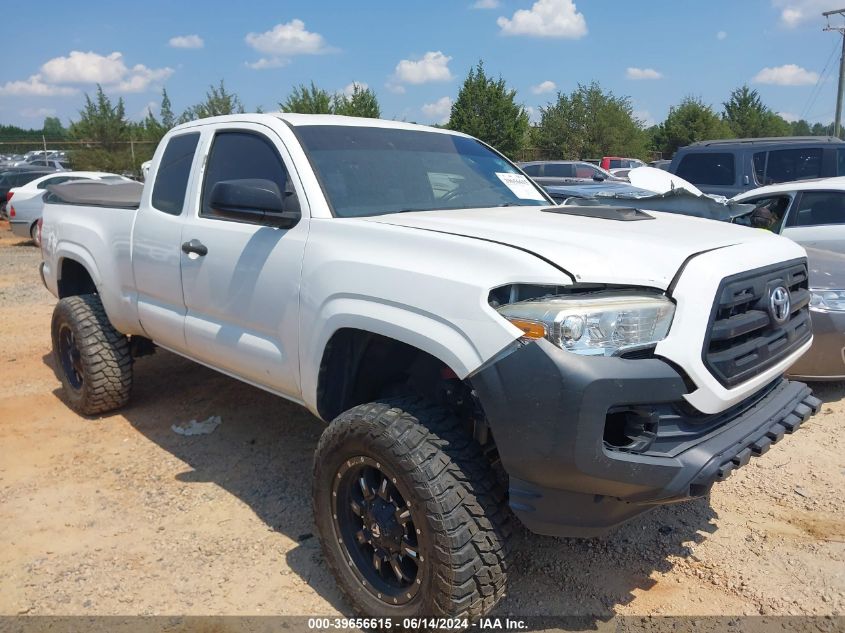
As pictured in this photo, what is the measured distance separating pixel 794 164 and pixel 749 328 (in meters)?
8.73

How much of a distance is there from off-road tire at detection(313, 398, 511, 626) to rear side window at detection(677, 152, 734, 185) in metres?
9.03

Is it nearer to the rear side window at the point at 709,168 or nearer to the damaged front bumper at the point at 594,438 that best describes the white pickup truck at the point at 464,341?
the damaged front bumper at the point at 594,438

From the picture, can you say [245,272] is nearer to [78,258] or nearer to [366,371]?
[366,371]

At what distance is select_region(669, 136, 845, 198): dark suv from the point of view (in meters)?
9.72

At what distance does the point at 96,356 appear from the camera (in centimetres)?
483

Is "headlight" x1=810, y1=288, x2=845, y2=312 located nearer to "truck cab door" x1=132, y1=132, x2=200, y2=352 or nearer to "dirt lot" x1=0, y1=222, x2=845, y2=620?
"dirt lot" x1=0, y1=222, x2=845, y2=620

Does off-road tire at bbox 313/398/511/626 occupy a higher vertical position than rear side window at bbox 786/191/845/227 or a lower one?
lower

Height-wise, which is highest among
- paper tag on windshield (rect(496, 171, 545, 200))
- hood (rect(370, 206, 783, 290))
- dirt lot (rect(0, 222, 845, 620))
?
paper tag on windshield (rect(496, 171, 545, 200))

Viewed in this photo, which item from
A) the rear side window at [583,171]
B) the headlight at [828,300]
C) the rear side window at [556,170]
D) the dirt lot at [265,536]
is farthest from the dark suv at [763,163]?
the rear side window at [556,170]

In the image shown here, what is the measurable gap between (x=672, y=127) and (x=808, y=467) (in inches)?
1762

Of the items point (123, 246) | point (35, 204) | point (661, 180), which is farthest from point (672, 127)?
point (123, 246)

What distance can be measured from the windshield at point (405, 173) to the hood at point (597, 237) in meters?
0.21

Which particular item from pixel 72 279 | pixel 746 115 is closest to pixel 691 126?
pixel 746 115

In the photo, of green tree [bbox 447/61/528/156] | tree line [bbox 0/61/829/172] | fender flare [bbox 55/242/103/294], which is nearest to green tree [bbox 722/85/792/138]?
tree line [bbox 0/61/829/172]
